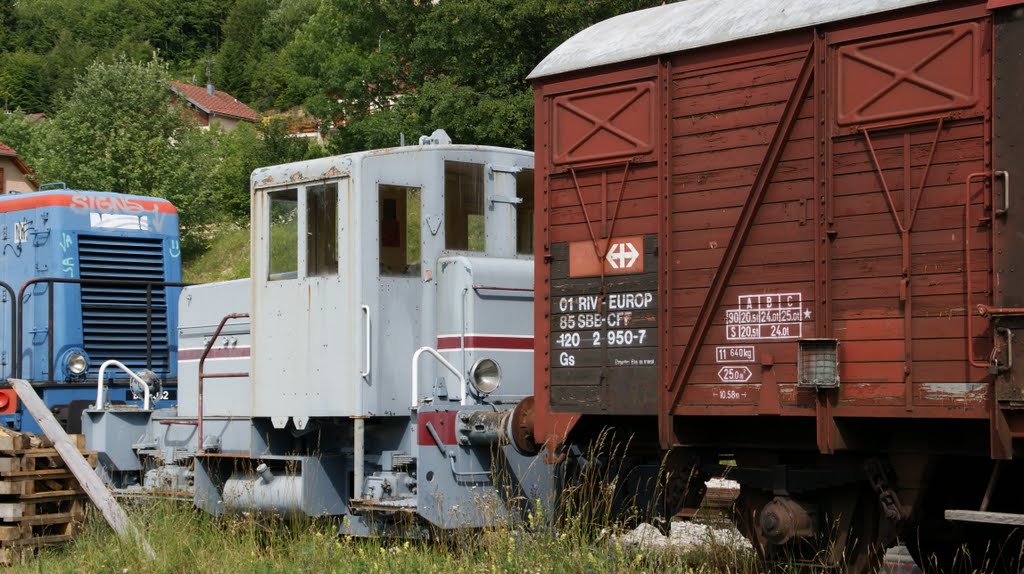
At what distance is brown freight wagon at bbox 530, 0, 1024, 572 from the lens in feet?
21.2

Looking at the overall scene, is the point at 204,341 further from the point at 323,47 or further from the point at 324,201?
the point at 323,47

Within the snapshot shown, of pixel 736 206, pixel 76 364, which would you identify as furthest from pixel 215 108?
pixel 736 206

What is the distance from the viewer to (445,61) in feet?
95.1

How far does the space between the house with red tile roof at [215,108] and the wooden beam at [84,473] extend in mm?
77237

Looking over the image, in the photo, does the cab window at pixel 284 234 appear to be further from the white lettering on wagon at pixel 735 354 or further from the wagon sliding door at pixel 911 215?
the wagon sliding door at pixel 911 215

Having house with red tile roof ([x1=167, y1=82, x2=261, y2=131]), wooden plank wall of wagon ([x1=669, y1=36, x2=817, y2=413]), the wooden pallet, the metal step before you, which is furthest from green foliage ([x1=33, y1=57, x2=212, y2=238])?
house with red tile roof ([x1=167, y1=82, x2=261, y2=131])

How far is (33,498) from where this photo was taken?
33.1ft

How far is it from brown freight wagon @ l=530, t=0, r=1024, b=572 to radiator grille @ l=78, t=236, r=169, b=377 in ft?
22.6

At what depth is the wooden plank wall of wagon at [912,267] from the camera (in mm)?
6465

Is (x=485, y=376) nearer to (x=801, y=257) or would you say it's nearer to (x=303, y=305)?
(x=303, y=305)

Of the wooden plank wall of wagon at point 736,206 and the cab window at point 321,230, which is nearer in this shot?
the wooden plank wall of wagon at point 736,206

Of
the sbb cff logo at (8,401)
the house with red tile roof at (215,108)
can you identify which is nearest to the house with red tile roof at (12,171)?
the house with red tile roof at (215,108)

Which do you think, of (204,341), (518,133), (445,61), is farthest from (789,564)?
(445,61)

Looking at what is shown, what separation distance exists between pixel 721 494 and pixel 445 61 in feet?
64.7
